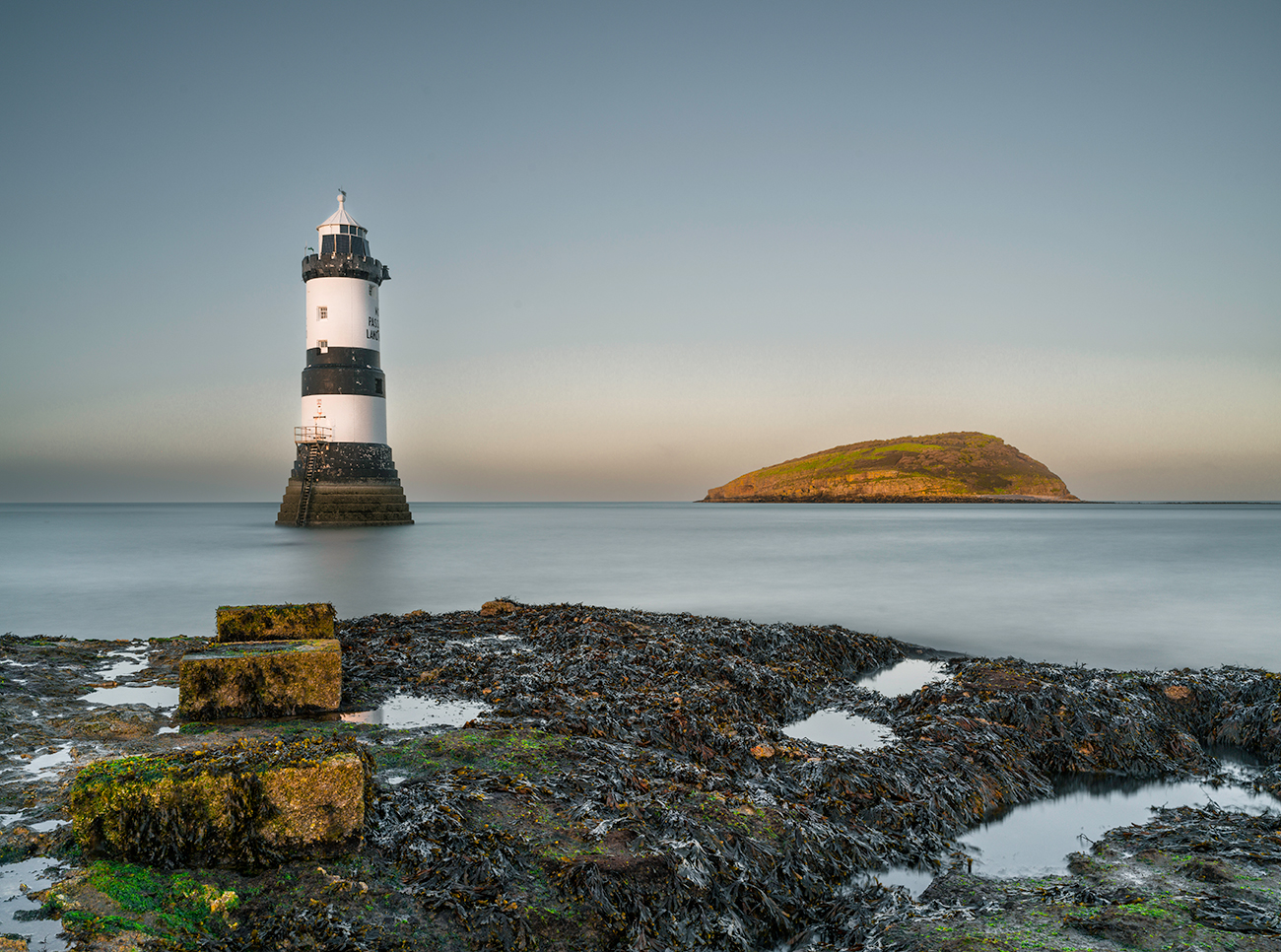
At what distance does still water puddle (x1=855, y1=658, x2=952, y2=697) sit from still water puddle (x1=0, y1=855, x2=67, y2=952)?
7043mm

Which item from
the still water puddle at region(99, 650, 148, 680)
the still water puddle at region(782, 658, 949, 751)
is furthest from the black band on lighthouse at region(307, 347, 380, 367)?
the still water puddle at region(782, 658, 949, 751)

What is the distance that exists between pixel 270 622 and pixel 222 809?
12.1ft

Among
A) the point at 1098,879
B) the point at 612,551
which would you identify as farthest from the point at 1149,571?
the point at 1098,879

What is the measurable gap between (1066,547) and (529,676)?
35894mm

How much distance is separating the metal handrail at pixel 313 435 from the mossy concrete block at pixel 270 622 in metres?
29.5

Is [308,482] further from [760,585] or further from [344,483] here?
[760,585]

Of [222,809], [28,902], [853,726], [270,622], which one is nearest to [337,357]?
[270,622]

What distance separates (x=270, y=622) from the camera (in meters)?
6.40

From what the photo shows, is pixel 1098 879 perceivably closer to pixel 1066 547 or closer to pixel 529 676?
pixel 529 676

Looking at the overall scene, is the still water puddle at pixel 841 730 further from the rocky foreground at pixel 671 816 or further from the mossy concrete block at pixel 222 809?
the mossy concrete block at pixel 222 809

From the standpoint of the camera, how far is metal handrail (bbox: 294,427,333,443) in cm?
3362

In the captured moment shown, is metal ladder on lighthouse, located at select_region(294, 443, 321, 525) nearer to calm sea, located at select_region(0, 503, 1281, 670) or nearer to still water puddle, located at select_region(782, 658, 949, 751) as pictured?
calm sea, located at select_region(0, 503, 1281, 670)

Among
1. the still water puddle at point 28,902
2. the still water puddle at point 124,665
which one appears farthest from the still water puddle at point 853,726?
the still water puddle at point 124,665

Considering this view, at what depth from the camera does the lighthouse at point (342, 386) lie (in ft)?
109
